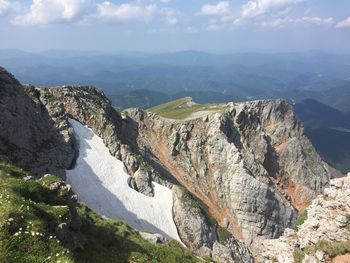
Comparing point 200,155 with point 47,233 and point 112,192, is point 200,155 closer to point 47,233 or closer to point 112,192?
point 112,192

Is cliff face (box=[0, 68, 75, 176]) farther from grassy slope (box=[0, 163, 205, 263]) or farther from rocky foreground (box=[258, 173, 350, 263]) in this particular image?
rocky foreground (box=[258, 173, 350, 263])

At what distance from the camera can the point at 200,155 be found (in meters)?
83.6

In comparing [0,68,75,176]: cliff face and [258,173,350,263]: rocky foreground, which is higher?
[0,68,75,176]: cliff face

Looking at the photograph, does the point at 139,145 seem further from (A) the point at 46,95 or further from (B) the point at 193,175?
(A) the point at 46,95

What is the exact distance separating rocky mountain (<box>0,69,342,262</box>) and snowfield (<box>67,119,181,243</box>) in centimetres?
112

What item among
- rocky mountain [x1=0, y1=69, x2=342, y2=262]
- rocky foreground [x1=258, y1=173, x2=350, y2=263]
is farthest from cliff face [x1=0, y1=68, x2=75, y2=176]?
rocky foreground [x1=258, y1=173, x2=350, y2=263]

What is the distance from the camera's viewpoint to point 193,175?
80688 mm

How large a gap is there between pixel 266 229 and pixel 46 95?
46.9 m

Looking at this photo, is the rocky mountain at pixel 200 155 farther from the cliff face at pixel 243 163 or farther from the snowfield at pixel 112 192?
the snowfield at pixel 112 192

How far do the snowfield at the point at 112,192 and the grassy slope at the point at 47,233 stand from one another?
19.1m

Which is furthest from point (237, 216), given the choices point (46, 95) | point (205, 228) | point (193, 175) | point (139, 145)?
point (46, 95)

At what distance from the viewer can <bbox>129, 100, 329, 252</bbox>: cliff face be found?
76250 mm

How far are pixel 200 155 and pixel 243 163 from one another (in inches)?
366

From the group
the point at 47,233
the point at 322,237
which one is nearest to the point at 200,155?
the point at 322,237
